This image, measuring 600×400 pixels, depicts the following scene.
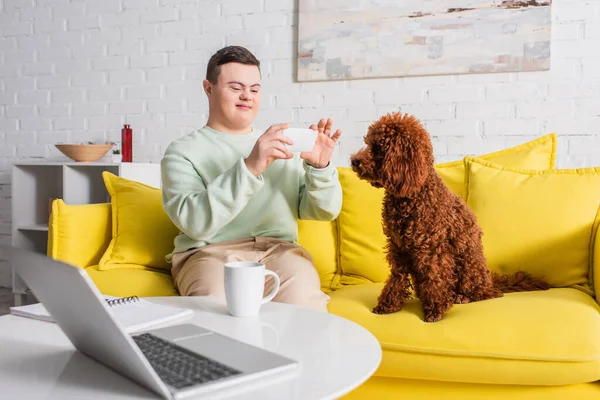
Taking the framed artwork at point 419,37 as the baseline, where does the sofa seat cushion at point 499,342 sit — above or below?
below

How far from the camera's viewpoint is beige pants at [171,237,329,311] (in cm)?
153

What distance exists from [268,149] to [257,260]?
0.37m

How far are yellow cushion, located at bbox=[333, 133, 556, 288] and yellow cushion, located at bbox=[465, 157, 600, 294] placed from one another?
143 mm

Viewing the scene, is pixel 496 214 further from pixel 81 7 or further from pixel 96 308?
pixel 81 7

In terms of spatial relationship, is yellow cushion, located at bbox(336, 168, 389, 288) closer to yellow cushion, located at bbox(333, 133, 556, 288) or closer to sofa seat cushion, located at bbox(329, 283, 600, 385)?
yellow cushion, located at bbox(333, 133, 556, 288)

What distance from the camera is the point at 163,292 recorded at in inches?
70.1

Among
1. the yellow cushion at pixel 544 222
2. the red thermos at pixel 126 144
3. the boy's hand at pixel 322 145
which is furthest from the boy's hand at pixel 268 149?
the red thermos at pixel 126 144

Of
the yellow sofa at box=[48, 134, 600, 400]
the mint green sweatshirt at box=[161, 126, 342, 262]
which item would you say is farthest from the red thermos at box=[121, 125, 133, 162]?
the mint green sweatshirt at box=[161, 126, 342, 262]

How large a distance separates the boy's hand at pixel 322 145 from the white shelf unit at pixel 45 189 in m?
1.45

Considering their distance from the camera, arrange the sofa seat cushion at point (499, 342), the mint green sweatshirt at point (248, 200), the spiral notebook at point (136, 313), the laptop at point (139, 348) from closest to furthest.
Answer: the laptop at point (139, 348) < the spiral notebook at point (136, 313) < the sofa seat cushion at point (499, 342) < the mint green sweatshirt at point (248, 200)

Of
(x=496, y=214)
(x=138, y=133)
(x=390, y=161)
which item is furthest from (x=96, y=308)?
(x=138, y=133)

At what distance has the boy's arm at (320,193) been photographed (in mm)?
1721

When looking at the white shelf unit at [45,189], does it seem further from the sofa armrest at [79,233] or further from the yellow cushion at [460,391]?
the yellow cushion at [460,391]

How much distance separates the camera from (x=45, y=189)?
325 centimetres
